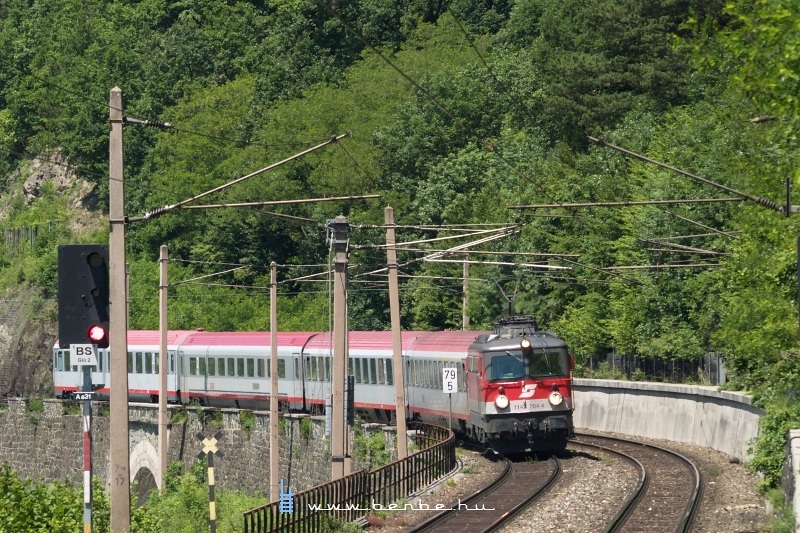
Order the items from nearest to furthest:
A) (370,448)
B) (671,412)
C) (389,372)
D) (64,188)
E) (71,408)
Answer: (671,412)
(370,448)
(389,372)
(71,408)
(64,188)

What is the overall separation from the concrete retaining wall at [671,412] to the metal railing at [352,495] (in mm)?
6625

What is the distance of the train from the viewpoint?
32.3 metres

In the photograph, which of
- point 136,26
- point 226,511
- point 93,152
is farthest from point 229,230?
point 226,511

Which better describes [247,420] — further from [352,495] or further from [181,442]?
[352,495]

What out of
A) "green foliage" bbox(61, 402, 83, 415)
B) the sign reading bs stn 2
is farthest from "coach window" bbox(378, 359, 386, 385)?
the sign reading bs stn 2

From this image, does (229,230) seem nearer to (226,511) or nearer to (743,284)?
(226,511)

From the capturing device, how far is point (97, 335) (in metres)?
16.6

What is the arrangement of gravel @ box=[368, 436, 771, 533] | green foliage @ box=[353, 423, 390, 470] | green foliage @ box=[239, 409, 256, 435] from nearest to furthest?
1. gravel @ box=[368, 436, 771, 533]
2. green foliage @ box=[353, 423, 390, 470]
3. green foliage @ box=[239, 409, 256, 435]

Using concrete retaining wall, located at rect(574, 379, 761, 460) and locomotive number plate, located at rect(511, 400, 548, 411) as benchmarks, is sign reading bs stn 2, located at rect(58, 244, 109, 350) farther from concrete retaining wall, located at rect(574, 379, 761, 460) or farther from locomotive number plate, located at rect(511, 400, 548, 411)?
concrete retaining wall, located at rect(574, 379, 761, 460)

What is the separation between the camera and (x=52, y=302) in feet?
285

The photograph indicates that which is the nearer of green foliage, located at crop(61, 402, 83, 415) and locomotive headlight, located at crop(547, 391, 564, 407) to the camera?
locomotive headlight, located at crop(547, 391, 564, 407)

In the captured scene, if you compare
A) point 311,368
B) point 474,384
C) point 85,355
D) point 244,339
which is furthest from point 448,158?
point 85,355

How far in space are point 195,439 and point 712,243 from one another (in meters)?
21.5

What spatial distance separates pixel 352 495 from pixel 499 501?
286 cm
